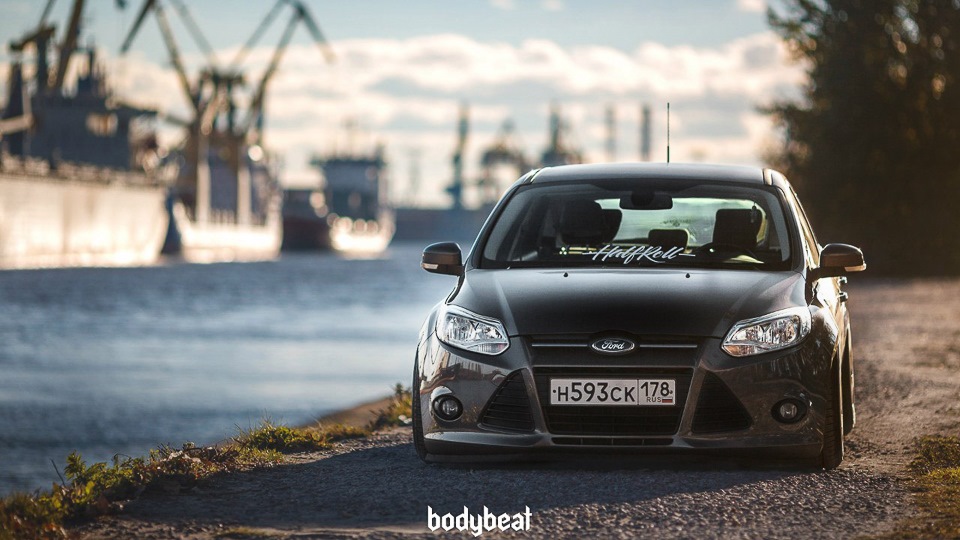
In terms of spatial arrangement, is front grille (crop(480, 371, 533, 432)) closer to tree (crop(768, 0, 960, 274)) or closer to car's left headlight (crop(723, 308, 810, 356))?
car's left headlight (crop(723, 308, 810, 356))

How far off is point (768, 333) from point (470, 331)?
1315mm

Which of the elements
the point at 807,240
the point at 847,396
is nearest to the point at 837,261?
the point at 807,240

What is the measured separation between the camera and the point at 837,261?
23.0 feet

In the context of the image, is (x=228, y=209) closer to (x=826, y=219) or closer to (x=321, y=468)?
(x=826, y=219)

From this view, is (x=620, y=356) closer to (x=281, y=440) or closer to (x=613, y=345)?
(x=613, y=345)

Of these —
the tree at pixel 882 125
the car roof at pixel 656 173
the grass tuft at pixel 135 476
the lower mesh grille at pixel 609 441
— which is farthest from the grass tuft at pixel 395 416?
the tree at pixel 882 125

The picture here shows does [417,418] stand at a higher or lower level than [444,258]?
lower

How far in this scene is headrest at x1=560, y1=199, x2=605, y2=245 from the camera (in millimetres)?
7336

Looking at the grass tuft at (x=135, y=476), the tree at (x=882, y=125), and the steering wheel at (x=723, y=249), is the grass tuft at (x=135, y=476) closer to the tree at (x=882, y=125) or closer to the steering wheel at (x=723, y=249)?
the steering wheel at (x=723, y=249)

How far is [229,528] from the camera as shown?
541cm

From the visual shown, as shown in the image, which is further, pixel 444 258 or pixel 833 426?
pixel 444 258

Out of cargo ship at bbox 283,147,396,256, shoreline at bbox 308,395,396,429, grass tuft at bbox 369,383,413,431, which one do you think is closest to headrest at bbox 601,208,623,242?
grass tuft at bbox 369,383,413,431

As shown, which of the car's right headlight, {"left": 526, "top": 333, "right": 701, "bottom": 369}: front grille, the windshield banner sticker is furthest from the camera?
the windshield banner sticker

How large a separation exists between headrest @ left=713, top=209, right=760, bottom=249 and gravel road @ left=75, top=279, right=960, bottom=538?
116 centimetres
